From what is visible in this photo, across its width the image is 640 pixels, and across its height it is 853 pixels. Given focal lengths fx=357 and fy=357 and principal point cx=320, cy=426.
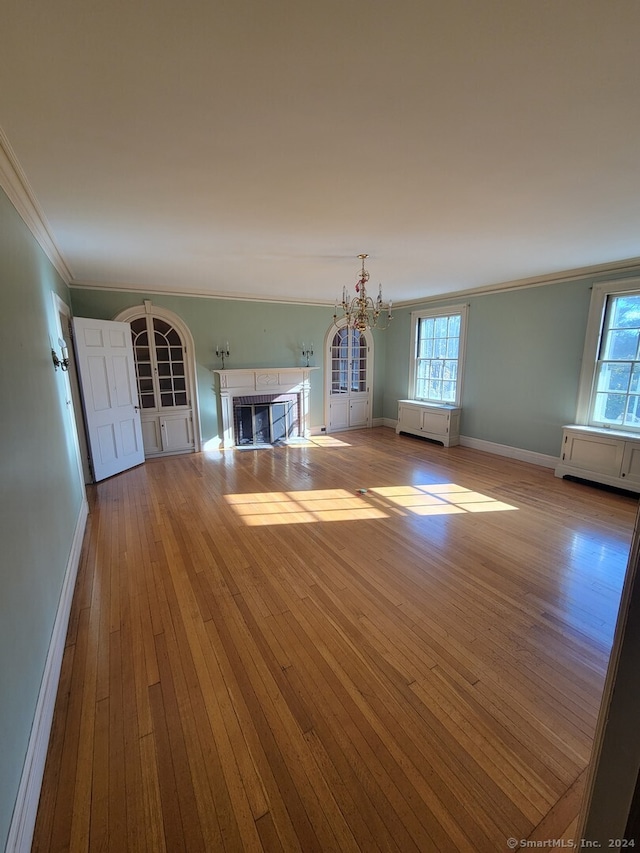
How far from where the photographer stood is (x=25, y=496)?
179cm

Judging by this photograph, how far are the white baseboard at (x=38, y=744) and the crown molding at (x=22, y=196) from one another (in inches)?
96.0

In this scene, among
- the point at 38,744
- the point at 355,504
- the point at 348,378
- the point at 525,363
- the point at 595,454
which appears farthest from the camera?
the point at 348,378

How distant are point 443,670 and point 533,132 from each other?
2752mm

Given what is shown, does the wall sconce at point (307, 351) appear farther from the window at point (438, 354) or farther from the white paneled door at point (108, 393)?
the white paneled door at point (108, 393)

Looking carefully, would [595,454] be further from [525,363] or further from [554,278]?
[554,278]

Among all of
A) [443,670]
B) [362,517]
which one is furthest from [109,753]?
[362,517]

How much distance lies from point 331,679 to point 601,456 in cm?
440

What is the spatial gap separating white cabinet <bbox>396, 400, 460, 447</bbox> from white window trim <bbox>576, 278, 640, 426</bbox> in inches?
76.0

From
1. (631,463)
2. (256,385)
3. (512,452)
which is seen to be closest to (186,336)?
(256,385)

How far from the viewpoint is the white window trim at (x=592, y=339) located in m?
4.35

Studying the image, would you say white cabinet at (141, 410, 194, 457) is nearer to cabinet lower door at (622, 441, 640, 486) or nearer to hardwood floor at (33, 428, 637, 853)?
hardwood floor at (33, 428, 637, 853)

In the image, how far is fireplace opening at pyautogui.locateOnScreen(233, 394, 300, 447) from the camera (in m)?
6.54

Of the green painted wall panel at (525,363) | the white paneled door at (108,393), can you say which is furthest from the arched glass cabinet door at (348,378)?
the white paneled door at (108,393)

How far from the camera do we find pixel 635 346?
4270 millimetres
